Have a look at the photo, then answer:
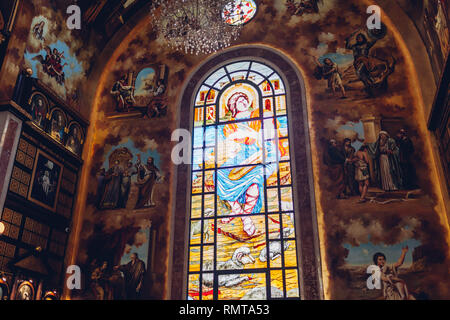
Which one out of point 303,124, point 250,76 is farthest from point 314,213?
point 250,76

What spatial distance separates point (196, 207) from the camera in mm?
11750

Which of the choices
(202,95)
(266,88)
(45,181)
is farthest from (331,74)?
(45,181)

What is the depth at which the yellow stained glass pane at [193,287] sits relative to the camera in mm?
10773

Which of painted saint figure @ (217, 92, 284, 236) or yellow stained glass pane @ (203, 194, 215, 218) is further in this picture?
yellow stained glass pane @ (203, 194, 215, 218)

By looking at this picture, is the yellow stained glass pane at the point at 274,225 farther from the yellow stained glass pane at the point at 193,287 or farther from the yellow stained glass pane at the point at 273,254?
the yellow stained glass pane at the point at 193,287

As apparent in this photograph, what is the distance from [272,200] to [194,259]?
2.48 meters

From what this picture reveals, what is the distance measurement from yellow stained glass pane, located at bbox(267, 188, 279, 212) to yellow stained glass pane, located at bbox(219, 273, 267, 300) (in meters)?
1.66

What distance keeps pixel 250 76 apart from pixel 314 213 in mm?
4761

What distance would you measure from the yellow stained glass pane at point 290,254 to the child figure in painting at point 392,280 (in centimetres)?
180

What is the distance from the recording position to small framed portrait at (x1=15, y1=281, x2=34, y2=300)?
9759 millimetres

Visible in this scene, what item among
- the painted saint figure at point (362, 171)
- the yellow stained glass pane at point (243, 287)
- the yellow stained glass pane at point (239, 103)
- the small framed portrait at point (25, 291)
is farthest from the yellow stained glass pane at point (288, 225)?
the small framed portrait at point (25, 291)

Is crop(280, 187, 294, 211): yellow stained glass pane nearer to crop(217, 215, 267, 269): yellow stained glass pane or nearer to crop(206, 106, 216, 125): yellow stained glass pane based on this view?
crop(217, 215, 267, 269): yellow stained glass pane

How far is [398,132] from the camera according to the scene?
36.1 ft

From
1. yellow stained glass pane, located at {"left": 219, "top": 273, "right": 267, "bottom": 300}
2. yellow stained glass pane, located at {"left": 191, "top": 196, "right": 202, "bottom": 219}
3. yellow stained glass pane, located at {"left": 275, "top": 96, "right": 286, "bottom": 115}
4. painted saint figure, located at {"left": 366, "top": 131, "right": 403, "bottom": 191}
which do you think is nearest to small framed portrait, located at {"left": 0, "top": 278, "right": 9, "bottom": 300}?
yellow stained glass pane, located at {"left": 191, "top": 196, "right": 202, "bottom": 219}
